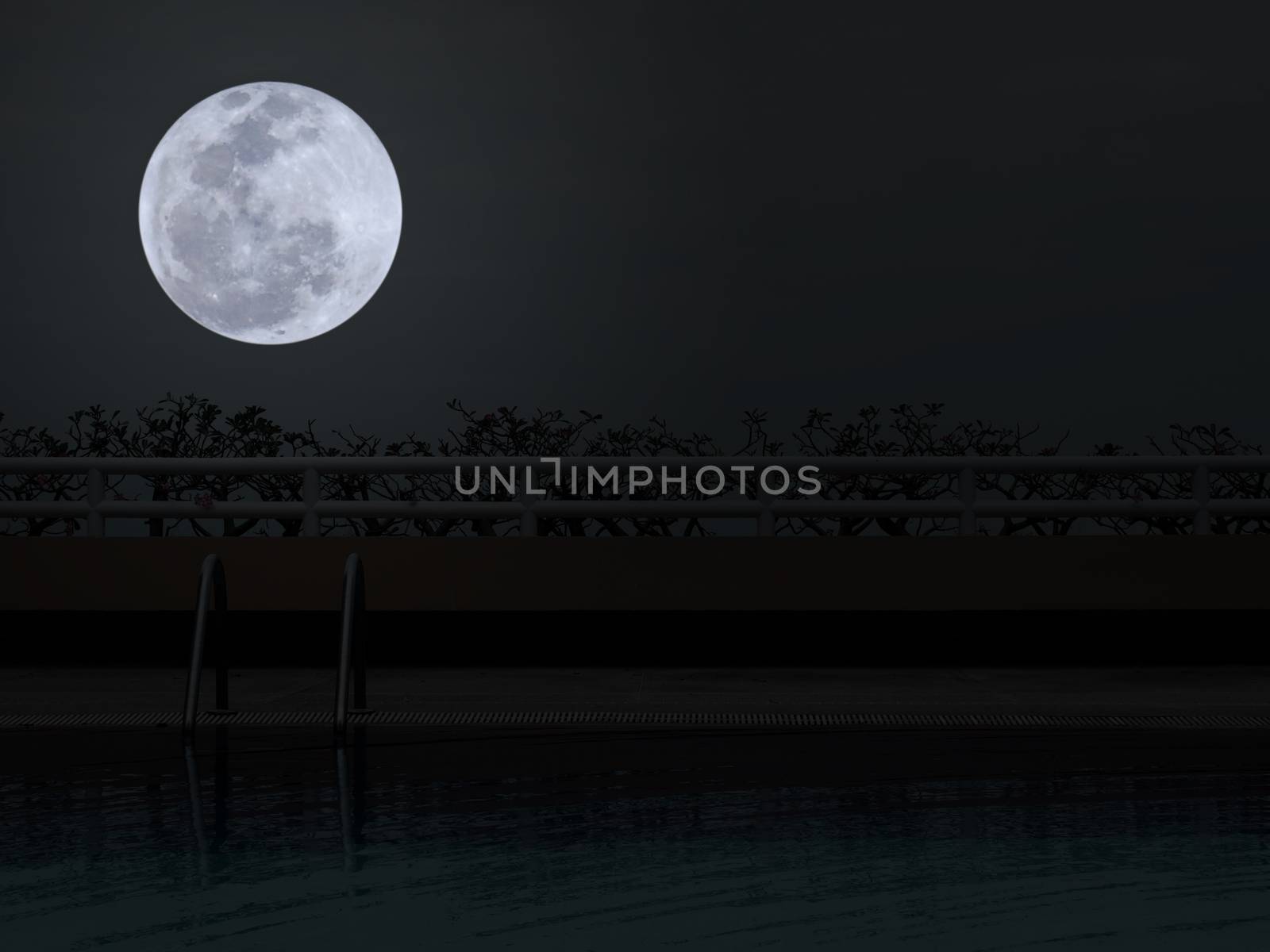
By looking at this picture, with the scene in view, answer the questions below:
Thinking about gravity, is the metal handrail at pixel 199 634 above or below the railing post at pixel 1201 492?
below

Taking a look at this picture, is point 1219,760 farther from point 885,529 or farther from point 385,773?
point 885,529

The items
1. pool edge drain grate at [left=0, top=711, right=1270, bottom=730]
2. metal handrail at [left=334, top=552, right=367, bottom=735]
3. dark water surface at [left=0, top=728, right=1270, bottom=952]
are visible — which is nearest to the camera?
dark water surface at [left=0, top=728, right=1270, bottom=952]

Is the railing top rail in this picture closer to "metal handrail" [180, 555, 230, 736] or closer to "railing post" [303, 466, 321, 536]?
"railing post" [303, 466, 321, 536]

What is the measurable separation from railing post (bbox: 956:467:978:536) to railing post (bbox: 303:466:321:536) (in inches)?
189

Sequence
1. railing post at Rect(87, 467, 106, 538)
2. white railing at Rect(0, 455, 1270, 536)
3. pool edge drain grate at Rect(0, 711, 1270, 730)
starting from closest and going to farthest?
pool edge drain grate at Rect(0, 711, 1270, 730), white railing at Rect(0, 455, 1270, 536), railing post at Rect(87, 467, 106, 538)

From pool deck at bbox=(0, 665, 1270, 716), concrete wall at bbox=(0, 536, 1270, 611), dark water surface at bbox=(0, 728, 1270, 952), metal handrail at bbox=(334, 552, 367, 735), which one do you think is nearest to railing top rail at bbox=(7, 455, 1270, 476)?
concrete wall at bbox=(0, 536, 1270, 611)

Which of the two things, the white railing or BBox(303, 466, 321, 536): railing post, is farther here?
BBox(303, 466, 321, 536): railing post

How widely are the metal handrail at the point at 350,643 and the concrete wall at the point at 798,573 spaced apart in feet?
8.76

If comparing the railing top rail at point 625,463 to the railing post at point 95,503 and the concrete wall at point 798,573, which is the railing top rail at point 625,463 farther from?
the concrete wall at point 798,573

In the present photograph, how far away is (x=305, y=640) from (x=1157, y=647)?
680 centimetres

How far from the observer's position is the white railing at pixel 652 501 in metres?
11.1

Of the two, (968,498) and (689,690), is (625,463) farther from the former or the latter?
(968,498)

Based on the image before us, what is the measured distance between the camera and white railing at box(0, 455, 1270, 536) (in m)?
11.1

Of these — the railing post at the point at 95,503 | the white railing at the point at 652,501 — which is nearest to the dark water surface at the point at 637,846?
the white railing at the point at 652,501
